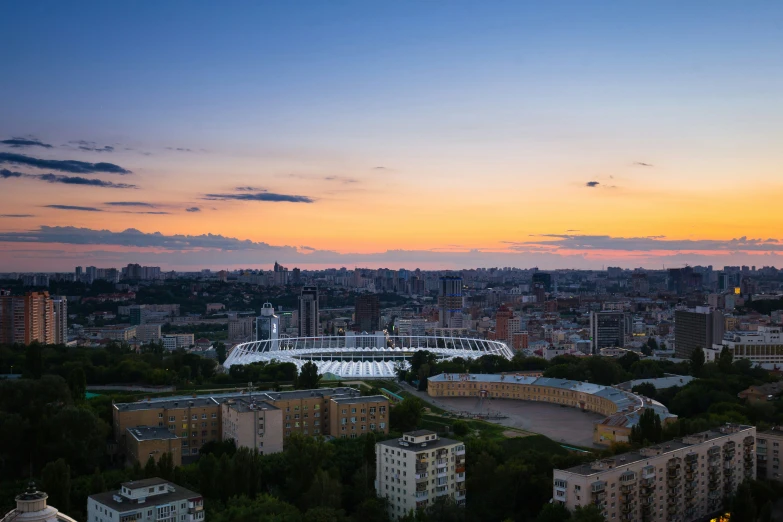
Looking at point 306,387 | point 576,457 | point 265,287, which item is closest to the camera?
point 576,457

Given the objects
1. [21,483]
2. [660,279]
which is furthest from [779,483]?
[660,279]

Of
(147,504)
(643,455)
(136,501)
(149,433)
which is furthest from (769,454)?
(149,433)

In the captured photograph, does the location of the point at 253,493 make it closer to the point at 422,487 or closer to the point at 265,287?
the point at 422,487

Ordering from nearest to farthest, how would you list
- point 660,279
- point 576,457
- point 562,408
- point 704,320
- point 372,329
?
point 576,457 → point 562,408 → point 704,320 → point 372,329 → point 660,279

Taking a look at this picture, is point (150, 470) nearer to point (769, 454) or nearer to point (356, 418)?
point (356, 418)

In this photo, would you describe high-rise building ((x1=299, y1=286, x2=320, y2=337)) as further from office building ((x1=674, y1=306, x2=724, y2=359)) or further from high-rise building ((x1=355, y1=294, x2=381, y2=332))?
office building ((x1=674, y1=306, x2=724, y2=359))
